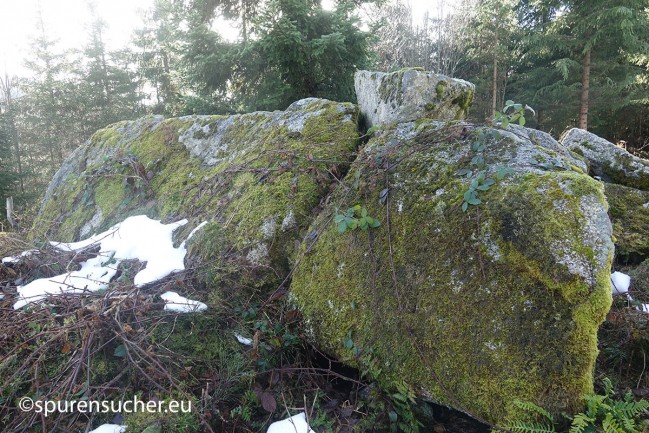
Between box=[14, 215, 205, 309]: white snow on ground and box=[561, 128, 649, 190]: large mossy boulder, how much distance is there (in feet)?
16.8

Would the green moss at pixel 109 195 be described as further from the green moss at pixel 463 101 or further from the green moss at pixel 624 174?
the green moss at pixel 624 174

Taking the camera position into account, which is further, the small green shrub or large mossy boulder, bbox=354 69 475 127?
large mossy boulder, bbox=354 69 475 127

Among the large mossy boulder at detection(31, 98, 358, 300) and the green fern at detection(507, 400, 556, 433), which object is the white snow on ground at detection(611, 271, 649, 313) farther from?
the large mossy boulder at detection(31, 98, 358, 300)

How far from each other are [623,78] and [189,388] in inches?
658

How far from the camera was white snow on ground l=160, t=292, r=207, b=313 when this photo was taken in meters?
2.55

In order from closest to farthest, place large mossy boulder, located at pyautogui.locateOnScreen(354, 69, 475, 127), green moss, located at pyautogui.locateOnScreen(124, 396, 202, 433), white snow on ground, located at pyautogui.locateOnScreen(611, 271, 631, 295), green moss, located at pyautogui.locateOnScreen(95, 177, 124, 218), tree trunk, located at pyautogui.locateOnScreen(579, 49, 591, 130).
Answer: green moss, located at pyautogui.locateOnScreen(124, 396, 202, 433) < white snow on ground, located at pyautogui.locateOnScreen(611, 271, 631, 295) < large mossy boulder, located at pyautogui.locateOnScreen(354, 69, 475, 127) < green moss, located at pyautogui.locateOnScreen(95, 177, 124, 218) < tree trunk, located at pyautogui.locateOnScreen(579, 49, 591, 130)

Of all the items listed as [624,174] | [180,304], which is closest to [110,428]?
[180,304]

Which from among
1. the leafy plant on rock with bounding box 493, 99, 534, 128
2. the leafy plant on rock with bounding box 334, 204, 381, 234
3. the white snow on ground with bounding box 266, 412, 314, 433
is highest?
the leafy plant on rock with bounding box 493, 99, 534, 128

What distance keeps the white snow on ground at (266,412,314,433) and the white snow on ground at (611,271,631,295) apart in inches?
99.4

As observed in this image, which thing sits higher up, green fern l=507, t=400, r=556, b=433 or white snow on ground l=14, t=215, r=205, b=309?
white snow on ground l=14, t=215, r=205, b=309

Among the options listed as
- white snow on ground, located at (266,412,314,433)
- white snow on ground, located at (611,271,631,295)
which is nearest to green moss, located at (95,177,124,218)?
white snow on ground, located at (266,412,314,433)

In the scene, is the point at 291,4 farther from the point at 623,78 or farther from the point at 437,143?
the point at 623,78

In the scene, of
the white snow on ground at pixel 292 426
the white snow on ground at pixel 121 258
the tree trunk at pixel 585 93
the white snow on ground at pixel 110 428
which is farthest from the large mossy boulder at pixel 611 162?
the tree trunk at pixel 585 93

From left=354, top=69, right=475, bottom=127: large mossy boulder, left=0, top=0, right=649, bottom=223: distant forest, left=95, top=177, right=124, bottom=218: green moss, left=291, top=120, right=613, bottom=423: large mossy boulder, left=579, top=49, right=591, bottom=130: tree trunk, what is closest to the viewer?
left=291, top=120, right=613, bottom=423: large mossy boulder
